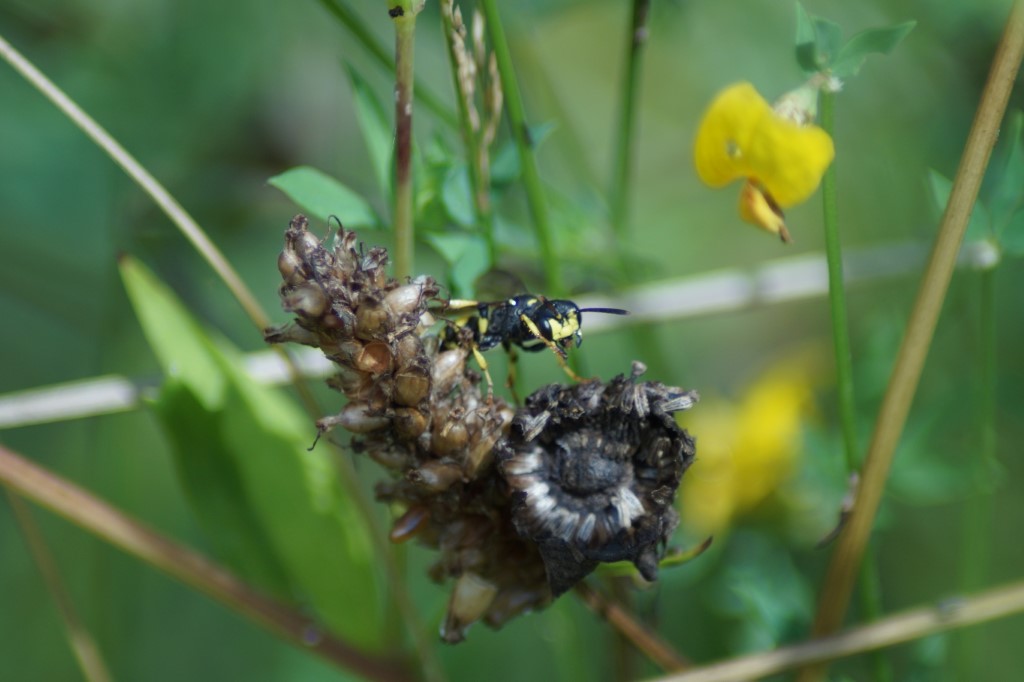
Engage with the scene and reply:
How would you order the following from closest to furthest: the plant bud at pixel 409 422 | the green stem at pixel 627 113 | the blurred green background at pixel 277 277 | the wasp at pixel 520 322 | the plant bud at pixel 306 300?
the plant bud at pixel 306 300 < the plant bud at pixel 409 422 < the wasp at pixel 520 322 < the green stem at pixel 627 113 < the blurred green background at pixel 277 277

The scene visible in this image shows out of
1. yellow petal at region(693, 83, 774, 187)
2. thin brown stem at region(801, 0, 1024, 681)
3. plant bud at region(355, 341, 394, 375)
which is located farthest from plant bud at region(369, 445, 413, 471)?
thin brown stem at region(801, 0, 1024, 681)

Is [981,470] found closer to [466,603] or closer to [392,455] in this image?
[466,603]

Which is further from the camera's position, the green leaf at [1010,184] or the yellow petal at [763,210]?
the green leaf at [1010,184]

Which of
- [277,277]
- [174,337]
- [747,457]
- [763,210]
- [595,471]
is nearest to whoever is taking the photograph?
[595,471]

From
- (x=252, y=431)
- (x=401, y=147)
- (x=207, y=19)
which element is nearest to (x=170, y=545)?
(x=252, y=431)

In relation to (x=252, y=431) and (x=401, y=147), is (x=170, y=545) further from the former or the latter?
(x=401, y=147)

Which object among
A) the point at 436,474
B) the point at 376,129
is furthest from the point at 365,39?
the point at 436,474

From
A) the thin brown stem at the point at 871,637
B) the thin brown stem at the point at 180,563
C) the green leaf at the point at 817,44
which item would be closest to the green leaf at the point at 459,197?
the green leaf at the point at 817,44

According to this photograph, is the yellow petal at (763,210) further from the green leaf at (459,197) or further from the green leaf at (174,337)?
the green leaf at (174,337)
